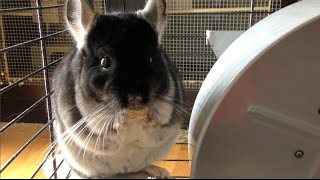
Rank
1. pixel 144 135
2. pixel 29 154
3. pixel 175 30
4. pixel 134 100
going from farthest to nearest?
1. pixel 175 30
2. pixel 29 154
3. pixel 144 135
4. pixel 134 100

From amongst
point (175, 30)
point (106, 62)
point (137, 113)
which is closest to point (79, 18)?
point (106, 62)

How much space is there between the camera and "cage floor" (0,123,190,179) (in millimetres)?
1807

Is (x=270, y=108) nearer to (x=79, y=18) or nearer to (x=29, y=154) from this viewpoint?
(x=79, y=18)

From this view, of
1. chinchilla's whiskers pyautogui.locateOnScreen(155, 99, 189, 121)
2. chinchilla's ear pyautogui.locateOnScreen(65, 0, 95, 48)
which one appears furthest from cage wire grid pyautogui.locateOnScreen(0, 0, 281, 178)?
chinchilla's ear pyautogui.locateOnScreen(65, 0, 95, 48)

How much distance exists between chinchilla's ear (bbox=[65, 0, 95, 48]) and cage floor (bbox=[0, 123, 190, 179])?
0.67 meters

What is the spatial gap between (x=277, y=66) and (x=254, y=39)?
3.9 inches

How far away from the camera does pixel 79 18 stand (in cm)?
111

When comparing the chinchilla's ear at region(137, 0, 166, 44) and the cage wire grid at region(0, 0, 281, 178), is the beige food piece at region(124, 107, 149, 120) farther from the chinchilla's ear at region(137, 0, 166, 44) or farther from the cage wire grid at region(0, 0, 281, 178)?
the cage wire grid at region(0, 0, 281, 178)

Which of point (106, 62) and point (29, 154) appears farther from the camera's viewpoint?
point (29, 154)

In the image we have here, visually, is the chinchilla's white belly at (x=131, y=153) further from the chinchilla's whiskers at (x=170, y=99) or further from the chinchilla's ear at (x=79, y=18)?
the chinchilla's ear at (x=79, y=18)

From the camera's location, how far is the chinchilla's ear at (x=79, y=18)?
1.09m

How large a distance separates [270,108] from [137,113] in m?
0.30

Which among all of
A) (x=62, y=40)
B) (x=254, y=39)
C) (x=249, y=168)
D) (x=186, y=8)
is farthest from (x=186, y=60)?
(x=249, y=168)

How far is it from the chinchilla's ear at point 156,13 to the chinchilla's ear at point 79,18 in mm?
131
